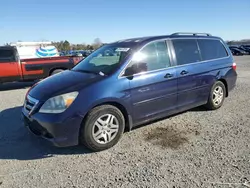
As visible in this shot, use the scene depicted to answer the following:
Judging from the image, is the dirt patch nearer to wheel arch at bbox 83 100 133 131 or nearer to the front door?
the front door

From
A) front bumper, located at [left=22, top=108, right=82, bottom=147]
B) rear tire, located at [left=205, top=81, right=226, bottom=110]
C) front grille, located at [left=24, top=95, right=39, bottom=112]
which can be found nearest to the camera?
front bumper, located at [left=22, top=108, right=82, bottom=147]

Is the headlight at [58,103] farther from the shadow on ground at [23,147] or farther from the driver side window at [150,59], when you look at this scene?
the driver side window at [150,59]

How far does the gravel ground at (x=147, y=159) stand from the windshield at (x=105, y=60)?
4.22 ft

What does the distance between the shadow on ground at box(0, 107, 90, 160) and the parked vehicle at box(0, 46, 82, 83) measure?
5.05 m

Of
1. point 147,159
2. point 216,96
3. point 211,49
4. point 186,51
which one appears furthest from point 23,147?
point 211,49

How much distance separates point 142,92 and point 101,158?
1298 mm

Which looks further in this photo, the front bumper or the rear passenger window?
the rear passenger window

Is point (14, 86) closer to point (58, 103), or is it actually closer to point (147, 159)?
point (58, 103)

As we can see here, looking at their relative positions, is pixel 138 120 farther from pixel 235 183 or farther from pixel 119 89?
pixel 235 183

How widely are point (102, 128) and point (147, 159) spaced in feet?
2.73

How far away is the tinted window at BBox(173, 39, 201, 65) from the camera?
4.57 meters

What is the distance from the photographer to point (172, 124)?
4.57 m

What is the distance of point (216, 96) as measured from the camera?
537 centimetres

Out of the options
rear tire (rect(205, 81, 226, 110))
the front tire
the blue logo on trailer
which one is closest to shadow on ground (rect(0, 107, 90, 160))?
the front tire
